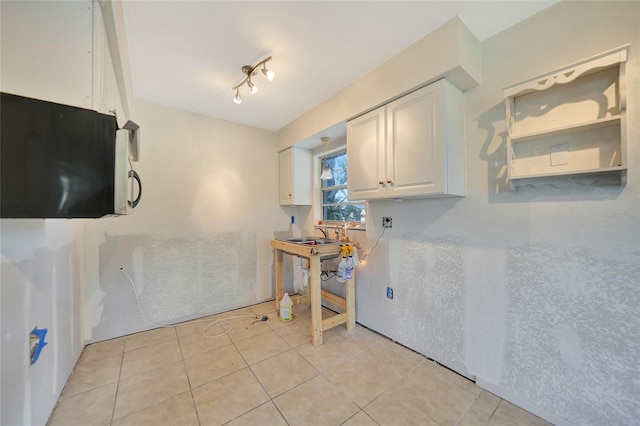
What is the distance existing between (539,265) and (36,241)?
2802 millimetres

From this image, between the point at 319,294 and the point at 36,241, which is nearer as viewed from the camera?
the point at 36,241

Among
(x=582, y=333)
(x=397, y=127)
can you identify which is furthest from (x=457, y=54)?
(x=582, y=333)

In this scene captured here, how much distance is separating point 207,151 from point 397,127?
2.19 meters

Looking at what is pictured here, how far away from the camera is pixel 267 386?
5.47ft

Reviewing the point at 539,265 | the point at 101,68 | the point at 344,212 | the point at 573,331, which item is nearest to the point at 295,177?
the point at 344,212

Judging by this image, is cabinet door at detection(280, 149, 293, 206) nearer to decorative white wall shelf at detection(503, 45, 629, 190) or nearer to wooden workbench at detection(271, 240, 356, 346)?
wooden workbench at detection(271, 240, 356, 346)

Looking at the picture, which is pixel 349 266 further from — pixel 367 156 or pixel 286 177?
pixel 286 177

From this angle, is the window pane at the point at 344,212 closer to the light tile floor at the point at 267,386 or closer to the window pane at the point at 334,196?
the window pane at the point at 334,196

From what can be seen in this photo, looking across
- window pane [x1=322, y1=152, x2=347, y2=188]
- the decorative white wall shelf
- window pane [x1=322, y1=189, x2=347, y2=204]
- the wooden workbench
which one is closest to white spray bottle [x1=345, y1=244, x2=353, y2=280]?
the wooden workbench

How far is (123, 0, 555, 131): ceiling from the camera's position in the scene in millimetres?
1431

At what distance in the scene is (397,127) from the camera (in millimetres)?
1880

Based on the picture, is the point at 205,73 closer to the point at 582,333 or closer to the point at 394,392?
the point at 394,392

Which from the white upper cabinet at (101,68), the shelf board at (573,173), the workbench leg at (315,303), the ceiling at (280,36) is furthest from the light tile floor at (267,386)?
the ceiling at (280,36)

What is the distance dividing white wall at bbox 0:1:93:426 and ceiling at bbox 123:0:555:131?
0.49m
